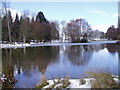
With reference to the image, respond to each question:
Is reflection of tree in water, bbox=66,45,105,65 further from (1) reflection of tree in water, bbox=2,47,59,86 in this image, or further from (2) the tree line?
(2) the tree line

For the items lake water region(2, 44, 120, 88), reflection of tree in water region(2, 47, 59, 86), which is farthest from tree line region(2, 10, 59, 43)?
lake water region(2, 44, 120, 88)

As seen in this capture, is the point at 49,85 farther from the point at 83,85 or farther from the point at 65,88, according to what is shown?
the point at 83,85

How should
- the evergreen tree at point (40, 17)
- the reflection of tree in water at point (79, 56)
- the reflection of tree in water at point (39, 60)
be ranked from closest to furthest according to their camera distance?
1. the reflection of tree in water at point (39, 60)
2. the reflection of tree in water at point (79, 56)
3. the evergreen tree at point (40, 17)

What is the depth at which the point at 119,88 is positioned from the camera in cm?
454

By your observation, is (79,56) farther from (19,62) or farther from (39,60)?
(19,62)

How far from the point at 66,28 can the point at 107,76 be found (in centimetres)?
5408

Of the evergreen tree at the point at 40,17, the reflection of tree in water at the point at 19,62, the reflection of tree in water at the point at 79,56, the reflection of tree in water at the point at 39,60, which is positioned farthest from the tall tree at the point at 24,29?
the reflection of tree in water at the point at 19,62

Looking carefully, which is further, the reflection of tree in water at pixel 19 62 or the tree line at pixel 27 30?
the tree line at pixel 27 30

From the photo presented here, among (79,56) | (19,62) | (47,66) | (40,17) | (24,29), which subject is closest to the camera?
(47,66)

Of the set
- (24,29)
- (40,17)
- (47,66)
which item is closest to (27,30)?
(24,29)

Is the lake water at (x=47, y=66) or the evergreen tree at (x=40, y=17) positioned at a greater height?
the evergreen tree at (x=40, y=17)

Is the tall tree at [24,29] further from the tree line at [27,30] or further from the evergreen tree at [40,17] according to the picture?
the evergreen tree at [40,17]

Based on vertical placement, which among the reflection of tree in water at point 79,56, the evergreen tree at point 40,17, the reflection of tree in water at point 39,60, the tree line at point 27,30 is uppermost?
the evergreen tree at point 40,17

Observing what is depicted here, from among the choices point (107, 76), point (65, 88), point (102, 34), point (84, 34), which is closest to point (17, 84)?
point (65, 88)
